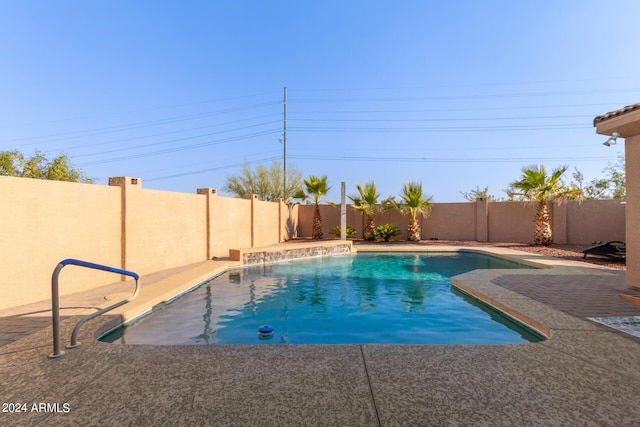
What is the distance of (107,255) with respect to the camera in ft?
25.2

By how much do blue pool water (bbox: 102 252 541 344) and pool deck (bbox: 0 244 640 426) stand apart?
1128 mm

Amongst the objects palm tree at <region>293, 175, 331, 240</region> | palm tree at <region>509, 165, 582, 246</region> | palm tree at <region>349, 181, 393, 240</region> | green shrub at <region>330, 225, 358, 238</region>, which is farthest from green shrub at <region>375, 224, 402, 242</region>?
palm tree at <region>509, 165, 582, 246</region>

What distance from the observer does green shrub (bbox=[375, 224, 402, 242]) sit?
18.8 metres

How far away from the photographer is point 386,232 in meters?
18.8

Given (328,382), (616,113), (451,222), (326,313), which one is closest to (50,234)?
(326,313)

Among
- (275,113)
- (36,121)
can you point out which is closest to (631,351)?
(36,121)

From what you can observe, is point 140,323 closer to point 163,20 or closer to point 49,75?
point 163,20

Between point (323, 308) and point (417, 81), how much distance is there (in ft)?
55.2

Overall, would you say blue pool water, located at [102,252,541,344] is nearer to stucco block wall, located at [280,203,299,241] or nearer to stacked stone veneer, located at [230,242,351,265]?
stacked stone veneer, located at [230,242,351,265]

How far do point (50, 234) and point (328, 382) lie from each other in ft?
21.1

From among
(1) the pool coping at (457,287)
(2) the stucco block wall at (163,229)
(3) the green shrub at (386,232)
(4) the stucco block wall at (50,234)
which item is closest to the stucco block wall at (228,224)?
(2) the stucco block wall at (163,229)

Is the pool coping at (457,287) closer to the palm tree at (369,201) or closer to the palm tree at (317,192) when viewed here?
the palm tree at (317,192)

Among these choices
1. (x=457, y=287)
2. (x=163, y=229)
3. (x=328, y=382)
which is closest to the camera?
(x=328, y=382)

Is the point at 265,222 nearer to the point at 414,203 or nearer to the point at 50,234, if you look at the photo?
the point at 414,203
